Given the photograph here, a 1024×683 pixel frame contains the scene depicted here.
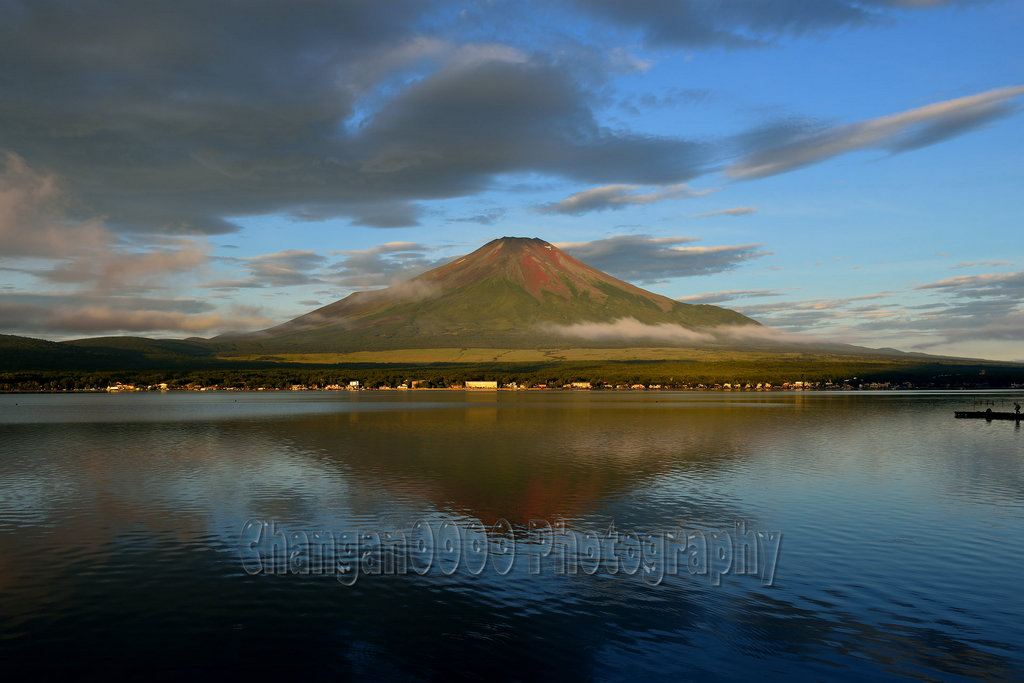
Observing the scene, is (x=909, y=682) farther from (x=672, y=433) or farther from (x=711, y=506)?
(x=672, y=433)

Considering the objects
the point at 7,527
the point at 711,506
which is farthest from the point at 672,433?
the point at 7,527

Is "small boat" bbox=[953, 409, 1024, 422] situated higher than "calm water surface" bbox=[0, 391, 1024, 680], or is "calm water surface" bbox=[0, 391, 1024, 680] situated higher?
"small boat" bbox=[953, 409, 1024, 422]

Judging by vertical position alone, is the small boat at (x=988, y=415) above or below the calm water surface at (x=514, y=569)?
above

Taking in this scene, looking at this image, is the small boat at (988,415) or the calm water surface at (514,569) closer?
the calm water surface at (514,569)

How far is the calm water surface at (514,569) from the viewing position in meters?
16.2

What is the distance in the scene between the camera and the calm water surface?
16172 millimetres

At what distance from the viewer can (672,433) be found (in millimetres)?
72438

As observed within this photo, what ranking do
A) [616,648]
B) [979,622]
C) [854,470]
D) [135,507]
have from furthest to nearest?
1. [854,470]
2. [135,507]
3. [979,622]
4. [616,648]

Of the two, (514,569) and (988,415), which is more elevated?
(988,415)

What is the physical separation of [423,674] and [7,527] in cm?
2288

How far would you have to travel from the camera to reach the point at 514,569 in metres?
22.8

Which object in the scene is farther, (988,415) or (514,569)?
(988,415)

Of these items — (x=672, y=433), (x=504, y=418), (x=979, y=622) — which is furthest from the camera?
(x=504, y=418)

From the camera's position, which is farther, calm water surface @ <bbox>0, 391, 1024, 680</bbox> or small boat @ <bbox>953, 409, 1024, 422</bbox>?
small boat @ <bbox>953, 409, 1024, 422</bbox>
